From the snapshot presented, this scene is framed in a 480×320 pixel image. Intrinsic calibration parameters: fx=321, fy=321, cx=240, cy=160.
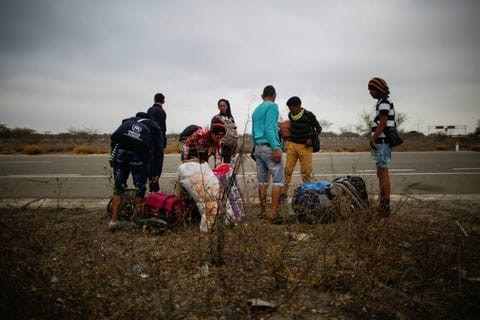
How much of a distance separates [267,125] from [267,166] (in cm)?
61

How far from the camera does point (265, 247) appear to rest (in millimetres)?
3076

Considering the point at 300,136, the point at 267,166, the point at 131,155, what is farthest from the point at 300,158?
the point at 131,155

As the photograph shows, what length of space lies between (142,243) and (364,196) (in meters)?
3.14

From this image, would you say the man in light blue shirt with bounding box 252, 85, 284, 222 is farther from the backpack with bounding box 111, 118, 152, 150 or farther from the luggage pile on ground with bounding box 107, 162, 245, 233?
the backpack with bounding box 111, 118, 152, 150

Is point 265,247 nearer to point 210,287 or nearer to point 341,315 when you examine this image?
point 210,287

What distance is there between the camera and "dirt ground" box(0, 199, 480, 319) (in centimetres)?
230

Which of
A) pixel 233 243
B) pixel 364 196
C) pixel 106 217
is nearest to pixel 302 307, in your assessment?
pixel 233 243

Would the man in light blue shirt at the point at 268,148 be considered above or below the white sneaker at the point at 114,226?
above

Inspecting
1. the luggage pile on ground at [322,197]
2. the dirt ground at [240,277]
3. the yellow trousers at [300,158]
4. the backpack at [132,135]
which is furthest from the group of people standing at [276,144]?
the backpack at [132,135]

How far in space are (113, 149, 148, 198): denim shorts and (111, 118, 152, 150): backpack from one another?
11 centimetres

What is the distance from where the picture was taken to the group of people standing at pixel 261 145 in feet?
13.6

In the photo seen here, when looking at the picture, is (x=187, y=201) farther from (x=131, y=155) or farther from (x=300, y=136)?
(x=300, y=136)

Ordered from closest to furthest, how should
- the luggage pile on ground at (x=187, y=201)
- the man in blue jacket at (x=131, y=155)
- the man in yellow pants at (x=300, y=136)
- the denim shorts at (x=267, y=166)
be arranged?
the luggage pile on ground at (x=187, y=201), the man in blue jacket at (x=131, y=155), the denim shorts at (x=267, y=166), the man in yellow pants at (x=300, y=136)

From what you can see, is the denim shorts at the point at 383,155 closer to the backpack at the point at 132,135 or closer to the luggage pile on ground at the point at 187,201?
the luggage pile on ground at the point at 187,201
